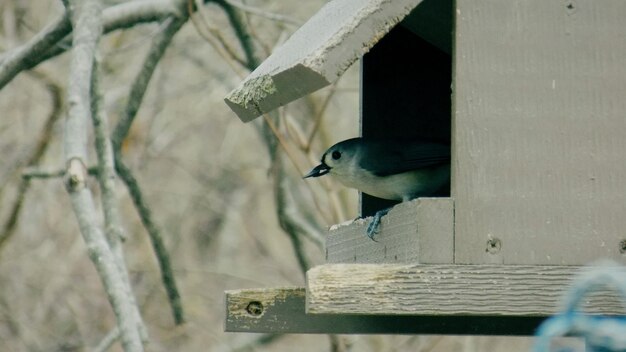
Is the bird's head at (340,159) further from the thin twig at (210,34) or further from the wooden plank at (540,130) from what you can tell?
the thin twig at (210,34)

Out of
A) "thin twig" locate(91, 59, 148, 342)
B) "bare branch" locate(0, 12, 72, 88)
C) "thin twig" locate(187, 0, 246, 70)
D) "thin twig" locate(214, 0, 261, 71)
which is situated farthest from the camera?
"thin twig" locate(214, 0, 261, 71)

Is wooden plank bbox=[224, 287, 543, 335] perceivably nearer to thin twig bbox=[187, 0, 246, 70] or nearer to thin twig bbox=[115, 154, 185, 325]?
thin twig bbox=[115, 154, 185, 325]

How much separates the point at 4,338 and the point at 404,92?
4.06 m

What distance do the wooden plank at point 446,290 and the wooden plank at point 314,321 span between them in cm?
41

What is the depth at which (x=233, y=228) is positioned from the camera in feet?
28.9

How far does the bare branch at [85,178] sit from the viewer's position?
3.77 metres

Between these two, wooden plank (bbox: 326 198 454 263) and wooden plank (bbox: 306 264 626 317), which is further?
wooden plank (bbox: 326 198 454 263)

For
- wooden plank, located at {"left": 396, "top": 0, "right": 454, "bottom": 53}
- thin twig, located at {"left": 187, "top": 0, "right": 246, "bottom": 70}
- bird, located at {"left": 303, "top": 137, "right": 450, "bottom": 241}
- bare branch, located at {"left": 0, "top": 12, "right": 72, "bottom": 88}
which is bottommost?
bird, located at {"left": 303, "top": 137, "right": 450, "bottom": 241}

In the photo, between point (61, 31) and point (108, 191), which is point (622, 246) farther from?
point (61, 31)

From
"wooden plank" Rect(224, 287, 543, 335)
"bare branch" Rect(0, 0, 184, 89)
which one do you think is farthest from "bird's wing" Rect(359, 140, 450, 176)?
"bare branch" Rect(0, 0, 184, 89)

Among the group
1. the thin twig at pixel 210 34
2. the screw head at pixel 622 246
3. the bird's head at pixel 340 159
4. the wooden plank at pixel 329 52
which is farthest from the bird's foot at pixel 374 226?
the thin twig at pixel 210 34

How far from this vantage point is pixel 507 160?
3.01 m

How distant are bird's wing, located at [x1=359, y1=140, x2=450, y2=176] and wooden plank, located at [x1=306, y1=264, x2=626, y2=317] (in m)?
0.72

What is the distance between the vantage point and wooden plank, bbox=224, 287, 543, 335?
10.6 ft
